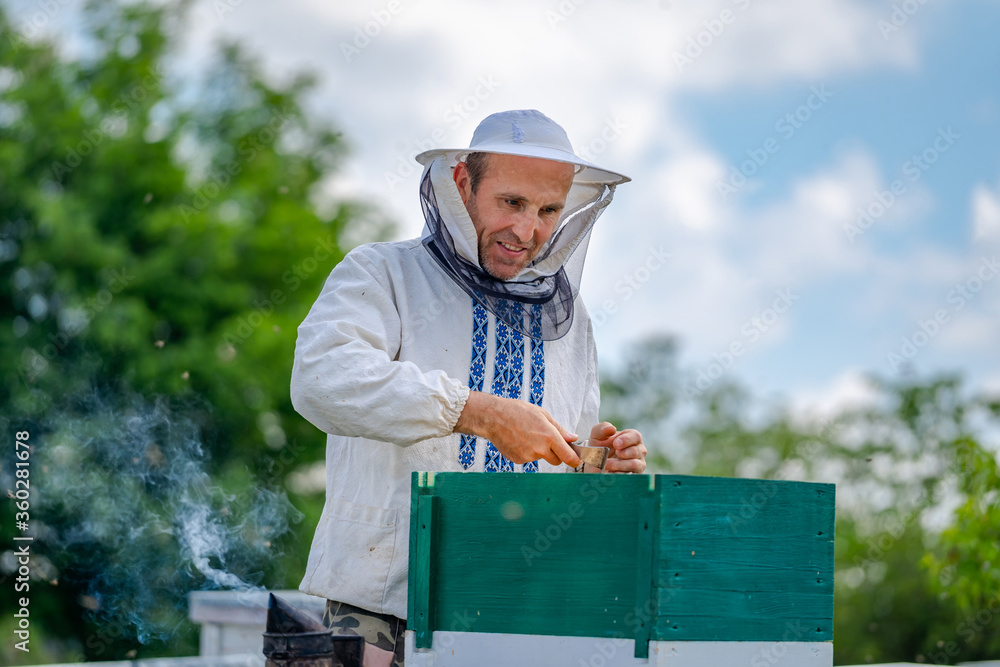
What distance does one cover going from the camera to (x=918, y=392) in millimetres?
11758

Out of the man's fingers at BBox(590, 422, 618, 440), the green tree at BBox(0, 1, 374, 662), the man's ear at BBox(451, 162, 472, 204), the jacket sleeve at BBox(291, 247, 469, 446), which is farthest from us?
the green tree at BBox(0, 1, 374, 662)

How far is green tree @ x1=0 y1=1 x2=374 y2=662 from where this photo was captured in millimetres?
10320

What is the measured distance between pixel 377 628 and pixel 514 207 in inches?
45.3

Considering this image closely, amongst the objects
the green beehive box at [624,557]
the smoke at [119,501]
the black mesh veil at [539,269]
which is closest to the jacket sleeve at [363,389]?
the green beehive box at [624,557]

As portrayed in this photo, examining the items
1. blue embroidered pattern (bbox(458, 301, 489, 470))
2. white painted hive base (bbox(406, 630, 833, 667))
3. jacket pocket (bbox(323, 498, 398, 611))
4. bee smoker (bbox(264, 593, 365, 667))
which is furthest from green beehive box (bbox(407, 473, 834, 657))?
blue embroidered pattern (bbox(458, 301, 489, 470))

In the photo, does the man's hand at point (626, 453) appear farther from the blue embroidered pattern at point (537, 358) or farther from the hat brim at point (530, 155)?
the hat brim at point (530, 155)

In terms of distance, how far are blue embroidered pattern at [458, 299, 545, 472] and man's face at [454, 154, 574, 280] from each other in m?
0.13

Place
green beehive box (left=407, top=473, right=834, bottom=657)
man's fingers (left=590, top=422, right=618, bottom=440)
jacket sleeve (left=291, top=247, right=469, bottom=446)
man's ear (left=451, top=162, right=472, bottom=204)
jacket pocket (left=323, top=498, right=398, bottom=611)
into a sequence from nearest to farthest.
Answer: green beehive box (left=407, top=473, right=834, bottom=657)
jacket sleeve (left=291, top=247, right=469, bottom=446)
jacket pocket (left=323, top=498, right=398, bottom=611)
man's fingers (left=590, top=422, right=618, bottom=440)
man's ear (left=451, top=162, right=472, bottom=204)

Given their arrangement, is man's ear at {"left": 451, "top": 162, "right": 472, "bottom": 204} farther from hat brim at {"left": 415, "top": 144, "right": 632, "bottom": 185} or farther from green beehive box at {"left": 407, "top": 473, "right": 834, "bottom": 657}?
green beehive box at {"left": 407, "top": 473, "right": 834, "bottom": 657}

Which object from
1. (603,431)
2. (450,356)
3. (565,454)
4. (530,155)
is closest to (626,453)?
(603,431)

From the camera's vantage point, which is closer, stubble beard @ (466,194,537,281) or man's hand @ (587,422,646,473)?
man's hand @ (587,422,646,473)

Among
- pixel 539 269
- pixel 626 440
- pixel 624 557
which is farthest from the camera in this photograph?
pixel 539 269

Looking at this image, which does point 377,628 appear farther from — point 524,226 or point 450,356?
point 524,226

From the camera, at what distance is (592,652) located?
195 cm
